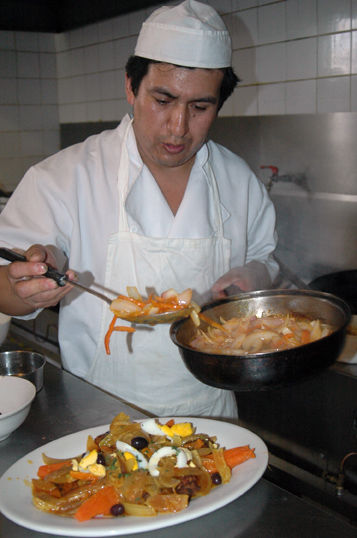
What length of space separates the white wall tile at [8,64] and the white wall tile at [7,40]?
3 centimetres

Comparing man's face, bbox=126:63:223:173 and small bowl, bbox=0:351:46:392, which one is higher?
man's face, bbox=126:63:223:173

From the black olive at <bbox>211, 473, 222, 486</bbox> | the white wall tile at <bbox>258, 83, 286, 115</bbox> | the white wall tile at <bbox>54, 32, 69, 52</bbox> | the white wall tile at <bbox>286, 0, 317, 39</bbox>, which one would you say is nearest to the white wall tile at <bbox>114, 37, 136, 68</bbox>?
the white wall tile at <bbox>54, 32, 69, 52</bbox>

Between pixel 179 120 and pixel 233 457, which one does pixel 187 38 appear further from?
pixel 233 457

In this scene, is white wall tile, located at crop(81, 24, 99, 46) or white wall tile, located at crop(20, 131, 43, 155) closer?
white wall tile, located at crop(81, 24, 99, 46)

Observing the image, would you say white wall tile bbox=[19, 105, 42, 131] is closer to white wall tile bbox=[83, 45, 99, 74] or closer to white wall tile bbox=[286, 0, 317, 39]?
white wall tile bbox=[83, 45, 99, 74]

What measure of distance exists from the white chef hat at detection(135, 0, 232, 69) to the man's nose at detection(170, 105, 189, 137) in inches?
4.9

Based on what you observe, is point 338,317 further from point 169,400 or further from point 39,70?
point 39,70

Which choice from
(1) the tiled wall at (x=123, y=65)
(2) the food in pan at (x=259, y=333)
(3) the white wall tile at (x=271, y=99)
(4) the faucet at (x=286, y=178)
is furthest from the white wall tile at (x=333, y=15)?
(2) the food in pan at (x=259, y=333)

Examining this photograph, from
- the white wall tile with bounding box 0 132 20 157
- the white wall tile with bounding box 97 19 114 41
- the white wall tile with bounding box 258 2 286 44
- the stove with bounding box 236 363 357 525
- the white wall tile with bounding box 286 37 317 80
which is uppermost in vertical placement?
the white wall tile with bounding box 97 19 114 41

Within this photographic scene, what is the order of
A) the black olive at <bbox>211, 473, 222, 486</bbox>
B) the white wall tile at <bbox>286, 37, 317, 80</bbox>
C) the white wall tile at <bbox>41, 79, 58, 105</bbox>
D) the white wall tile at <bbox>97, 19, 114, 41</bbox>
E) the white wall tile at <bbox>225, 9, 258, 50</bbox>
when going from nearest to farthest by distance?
the black olive at <bbox>211, 473, 222, 486</bbox> < the white wall tile at <bbox>286, 37, 317, 80</bbox> < the white wall tile at <bbox>225, 9, 258, 50</bbox> < the white wall tile at <bbox>97, 19, 114, 41</bbox> < the white wall tile at <bbox>41, 79, 58, 105</bbox>

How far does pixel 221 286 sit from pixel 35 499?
0.84m

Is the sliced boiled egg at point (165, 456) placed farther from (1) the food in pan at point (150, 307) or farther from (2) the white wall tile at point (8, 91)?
(2) the white wall tile at point (8, 91)

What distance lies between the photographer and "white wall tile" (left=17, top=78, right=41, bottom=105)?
15.3 ft

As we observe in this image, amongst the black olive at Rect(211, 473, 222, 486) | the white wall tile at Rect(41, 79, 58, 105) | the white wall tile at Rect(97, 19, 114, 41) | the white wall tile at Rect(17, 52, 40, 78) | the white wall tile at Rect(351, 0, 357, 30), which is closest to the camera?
the black olive at Rect(211, 473, 222, 486)
